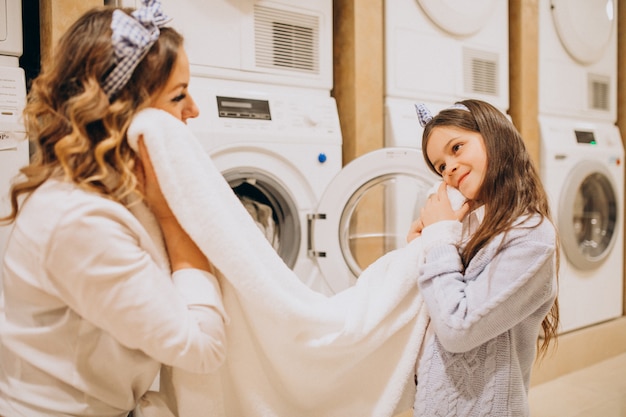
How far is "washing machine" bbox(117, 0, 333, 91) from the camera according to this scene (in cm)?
151

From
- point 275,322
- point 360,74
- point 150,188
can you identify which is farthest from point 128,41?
point 360,74

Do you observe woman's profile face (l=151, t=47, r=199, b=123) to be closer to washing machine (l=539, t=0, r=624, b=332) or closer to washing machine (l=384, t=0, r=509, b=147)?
washing machine (l=384, t=0, r=509, b=147)

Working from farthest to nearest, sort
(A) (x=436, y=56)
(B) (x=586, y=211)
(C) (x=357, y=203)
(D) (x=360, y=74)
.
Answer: (B) (x=586, y=211), (A) (x=436, y=56), (D) (x=360, y=74), (C) (x=357, y=203)

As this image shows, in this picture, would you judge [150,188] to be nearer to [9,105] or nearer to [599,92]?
[9,105]

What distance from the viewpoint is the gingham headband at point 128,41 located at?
2.32 ft

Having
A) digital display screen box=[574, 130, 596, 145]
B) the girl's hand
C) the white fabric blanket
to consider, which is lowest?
the white fabric blanket

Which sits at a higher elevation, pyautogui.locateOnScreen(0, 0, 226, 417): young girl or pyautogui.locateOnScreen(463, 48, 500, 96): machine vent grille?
pyautogui.locateOnScreen(463, 48, 500, 96): machine vent grille

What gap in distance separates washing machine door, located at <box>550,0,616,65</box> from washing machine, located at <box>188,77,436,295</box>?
1322 millimetres

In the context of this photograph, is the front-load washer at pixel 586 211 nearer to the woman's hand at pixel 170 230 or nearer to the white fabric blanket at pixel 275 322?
the white fabric blanket at pixel 275 322

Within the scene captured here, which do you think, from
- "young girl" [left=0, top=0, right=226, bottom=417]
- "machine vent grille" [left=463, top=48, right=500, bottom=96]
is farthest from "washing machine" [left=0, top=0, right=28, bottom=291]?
"machine vent grille" [left=463, top=48, right=500, bottom=96]

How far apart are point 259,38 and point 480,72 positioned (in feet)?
3.29

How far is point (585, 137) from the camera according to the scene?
2428 mm

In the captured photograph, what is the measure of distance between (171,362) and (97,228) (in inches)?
8.4

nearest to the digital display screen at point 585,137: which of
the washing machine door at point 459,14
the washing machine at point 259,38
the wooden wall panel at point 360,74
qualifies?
the washing machine door at point 459,14
